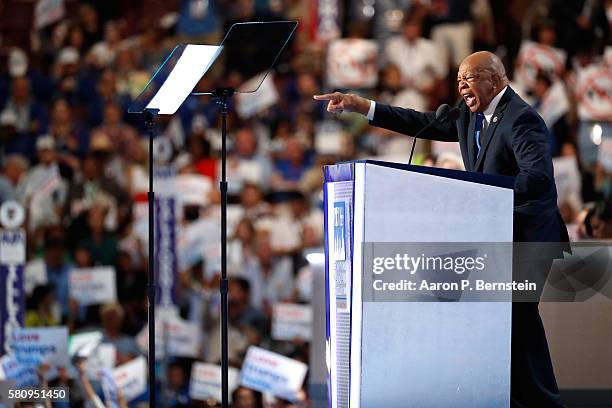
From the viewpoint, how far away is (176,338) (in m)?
8.80

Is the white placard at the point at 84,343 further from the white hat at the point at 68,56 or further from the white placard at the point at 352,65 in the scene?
the white hat at the point at 68,56

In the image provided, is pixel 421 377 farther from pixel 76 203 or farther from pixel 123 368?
pixel 76 203

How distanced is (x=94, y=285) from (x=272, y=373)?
216cm

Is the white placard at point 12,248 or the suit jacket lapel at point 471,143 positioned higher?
the suit jacket lapel at point 471,143

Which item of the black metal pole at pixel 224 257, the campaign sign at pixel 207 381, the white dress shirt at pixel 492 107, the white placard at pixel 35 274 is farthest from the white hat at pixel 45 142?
the white dress shirt at pixel 492 107

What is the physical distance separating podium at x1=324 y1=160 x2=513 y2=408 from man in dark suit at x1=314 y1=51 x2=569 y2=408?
2.9 inches

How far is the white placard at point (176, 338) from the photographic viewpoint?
8766 millimetres

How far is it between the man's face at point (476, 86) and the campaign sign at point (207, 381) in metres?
4.26

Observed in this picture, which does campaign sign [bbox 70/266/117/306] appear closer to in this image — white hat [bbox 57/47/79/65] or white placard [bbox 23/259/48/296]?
white placard [bbox 23/259/48/296]

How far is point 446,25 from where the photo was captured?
995cm

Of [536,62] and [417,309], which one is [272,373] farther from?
[417,309]

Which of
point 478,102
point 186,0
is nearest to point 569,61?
point 186,0

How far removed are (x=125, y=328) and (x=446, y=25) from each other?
143 inches

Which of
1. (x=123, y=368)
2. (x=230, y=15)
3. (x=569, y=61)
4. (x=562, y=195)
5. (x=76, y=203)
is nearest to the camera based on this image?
(x=123, y=368)
